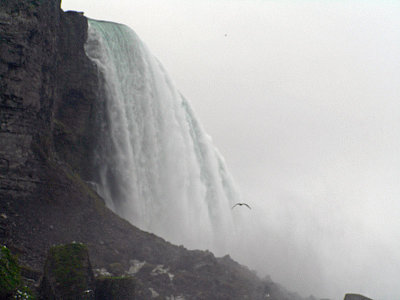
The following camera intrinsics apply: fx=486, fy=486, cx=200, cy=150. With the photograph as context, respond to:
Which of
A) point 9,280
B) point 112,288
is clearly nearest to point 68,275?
point 112,288

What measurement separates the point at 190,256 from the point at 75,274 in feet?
26.7

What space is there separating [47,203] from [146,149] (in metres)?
12.3

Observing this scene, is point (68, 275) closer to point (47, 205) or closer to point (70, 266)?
point (70, 266)

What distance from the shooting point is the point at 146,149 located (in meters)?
30.8

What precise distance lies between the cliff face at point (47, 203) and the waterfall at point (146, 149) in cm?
609

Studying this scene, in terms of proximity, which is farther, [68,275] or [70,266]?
[70,266]

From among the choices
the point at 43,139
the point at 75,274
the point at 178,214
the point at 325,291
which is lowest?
the point at 325,291

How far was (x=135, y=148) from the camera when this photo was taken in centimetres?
2941

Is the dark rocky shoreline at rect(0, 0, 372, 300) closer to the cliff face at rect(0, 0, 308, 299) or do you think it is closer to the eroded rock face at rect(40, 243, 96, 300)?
the cliff face at rect(0, 0, 308, 299)

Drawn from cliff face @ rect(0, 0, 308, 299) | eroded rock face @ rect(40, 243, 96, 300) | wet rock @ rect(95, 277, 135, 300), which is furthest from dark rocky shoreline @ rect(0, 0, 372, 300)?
wet rock @ rect(95, 277, 135, 300)

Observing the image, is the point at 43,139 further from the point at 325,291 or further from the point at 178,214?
the point at 325,291

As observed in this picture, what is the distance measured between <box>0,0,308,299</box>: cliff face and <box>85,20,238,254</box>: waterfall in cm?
609

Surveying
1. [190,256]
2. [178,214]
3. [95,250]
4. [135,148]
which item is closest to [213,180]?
[178,214]

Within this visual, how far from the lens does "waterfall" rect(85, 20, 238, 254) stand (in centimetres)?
2792
